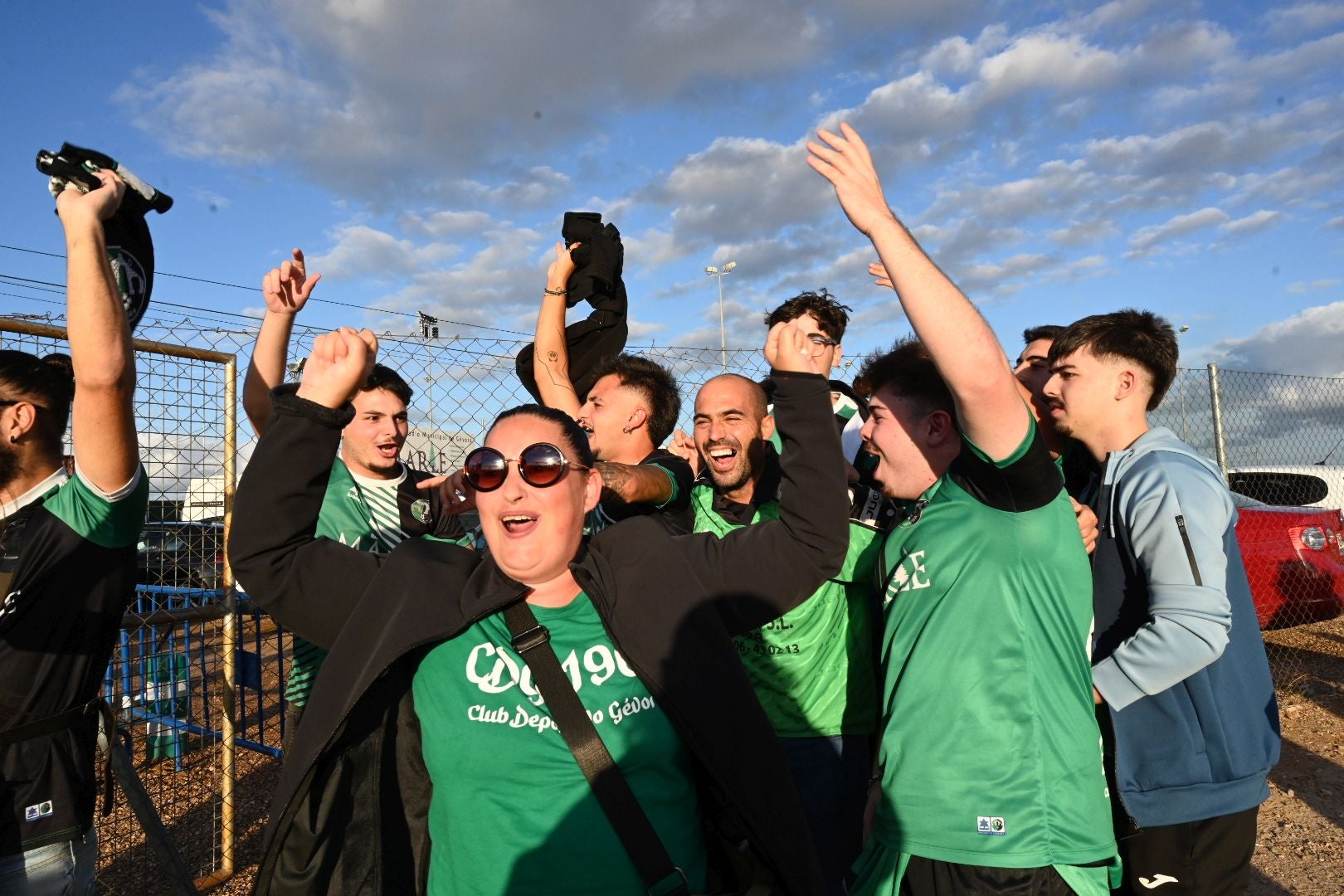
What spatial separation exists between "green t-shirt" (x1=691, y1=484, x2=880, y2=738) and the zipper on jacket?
0.99 metres

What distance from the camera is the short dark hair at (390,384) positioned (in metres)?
3.80

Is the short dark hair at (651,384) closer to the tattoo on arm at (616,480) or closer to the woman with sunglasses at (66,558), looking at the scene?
the tattoo on arm at (616,480)

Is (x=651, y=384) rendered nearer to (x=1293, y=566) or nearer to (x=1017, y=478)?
(x=1017, y=478)

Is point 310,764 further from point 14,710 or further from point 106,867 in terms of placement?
point 106,867

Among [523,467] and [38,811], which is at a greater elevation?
[523,467]

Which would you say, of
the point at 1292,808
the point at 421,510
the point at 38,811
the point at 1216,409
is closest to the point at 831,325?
the point at 421,510

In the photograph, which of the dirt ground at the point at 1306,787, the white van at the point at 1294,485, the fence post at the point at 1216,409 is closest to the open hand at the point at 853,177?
the dirt ground at the point at 1306,787

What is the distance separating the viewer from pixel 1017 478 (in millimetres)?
2076

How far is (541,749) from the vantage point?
1.98 m

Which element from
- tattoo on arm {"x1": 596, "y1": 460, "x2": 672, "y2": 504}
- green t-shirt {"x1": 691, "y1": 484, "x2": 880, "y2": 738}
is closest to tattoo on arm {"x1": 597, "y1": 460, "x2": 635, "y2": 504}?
tattoo on arm {"x1": 596, "y1": 460, "x2": 672, "y2": 504}

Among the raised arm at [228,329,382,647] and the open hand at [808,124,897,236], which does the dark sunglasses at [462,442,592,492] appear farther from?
the open hand at [808,124,897,236]

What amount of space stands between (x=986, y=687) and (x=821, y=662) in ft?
3.37

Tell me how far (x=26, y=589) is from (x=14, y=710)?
36 centimetres

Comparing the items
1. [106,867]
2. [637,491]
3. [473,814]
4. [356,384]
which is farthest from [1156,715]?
[106,867]
